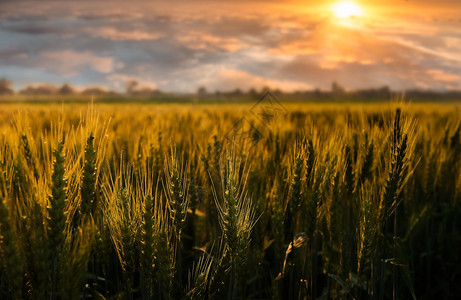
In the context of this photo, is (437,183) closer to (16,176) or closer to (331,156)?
(331,156)

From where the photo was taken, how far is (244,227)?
1615 mm

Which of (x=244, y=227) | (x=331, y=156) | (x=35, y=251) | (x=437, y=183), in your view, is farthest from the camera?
(x=437, y=183)

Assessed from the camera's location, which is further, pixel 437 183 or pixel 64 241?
pixel 437 183

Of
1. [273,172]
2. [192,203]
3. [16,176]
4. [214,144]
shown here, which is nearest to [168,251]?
[192,203]

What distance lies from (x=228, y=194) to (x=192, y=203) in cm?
83

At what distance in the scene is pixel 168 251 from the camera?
5.14ft

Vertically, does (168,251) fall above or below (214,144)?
below

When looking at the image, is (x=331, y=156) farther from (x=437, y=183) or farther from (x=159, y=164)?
(x=437, y=183)

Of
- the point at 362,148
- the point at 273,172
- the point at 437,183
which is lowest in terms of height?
the point at 437,183

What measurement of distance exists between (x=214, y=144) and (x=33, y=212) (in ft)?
5.13

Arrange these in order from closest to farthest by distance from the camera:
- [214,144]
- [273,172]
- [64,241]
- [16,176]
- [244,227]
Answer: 1. [64,241]
2. [244,227]
3. [16,176]
4. [273,172]
5. [214,144]

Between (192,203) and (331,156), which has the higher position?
(331,156)

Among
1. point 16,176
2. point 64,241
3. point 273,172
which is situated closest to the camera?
point 64,241

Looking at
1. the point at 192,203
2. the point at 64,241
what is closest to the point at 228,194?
the point at 64,241
